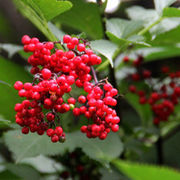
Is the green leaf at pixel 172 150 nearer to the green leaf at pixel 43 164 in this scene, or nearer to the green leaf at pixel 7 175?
the green leaf at pixel 43 164

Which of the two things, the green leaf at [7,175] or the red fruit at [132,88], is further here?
the red fruit at [132,88]

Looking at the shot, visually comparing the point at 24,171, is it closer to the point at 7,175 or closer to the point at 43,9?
the point at 7,175

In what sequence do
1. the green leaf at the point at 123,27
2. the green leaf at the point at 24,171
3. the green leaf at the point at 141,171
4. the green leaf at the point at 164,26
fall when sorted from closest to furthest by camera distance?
the green leaf at the point at 141,171 < the green leaf at the point at 123,27 < the green leaf at the point at 164,26 < the green leaf at the point at 24,171

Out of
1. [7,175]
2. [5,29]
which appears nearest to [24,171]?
[7,175]

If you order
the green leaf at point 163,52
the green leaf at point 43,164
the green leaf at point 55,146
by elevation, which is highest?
the green leaf at point 163,52

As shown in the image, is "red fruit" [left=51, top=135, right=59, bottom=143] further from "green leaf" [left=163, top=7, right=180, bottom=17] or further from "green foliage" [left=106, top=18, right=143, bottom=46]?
"green leaf" [left=163, top=7, right=180, bottom=17]

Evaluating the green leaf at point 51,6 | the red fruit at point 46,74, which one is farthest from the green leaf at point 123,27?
the red fruit at point 46,74
